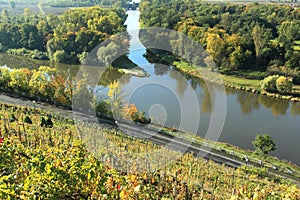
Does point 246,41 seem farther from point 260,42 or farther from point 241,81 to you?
point 241,81

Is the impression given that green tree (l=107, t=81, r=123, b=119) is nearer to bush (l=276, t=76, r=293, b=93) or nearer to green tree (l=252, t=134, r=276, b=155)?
green tree (l=252, t=134, r=276, b=155)

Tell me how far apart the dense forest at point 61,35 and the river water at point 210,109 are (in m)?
3.07

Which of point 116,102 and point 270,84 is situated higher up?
point 270,84

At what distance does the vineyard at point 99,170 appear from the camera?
3023 mm

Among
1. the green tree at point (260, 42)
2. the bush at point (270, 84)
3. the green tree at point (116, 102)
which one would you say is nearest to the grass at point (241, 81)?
the bush at point (270, 84)

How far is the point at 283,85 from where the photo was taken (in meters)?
16.9

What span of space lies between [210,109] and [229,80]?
5.37 meters

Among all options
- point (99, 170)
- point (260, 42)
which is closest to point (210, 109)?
point (260, 42)

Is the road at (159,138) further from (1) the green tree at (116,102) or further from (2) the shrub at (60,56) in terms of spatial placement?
(2) the shrub at (60,56)

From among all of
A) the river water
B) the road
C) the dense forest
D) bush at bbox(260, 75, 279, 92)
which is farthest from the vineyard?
the dense forest

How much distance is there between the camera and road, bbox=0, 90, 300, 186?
9.42 meters

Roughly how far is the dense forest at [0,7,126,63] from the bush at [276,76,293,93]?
11.5 m

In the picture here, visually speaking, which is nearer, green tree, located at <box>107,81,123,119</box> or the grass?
green tree, located at <box>107,81,123,119</box>

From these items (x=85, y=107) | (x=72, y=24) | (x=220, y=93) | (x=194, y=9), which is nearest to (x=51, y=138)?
(x=85, y=107)
